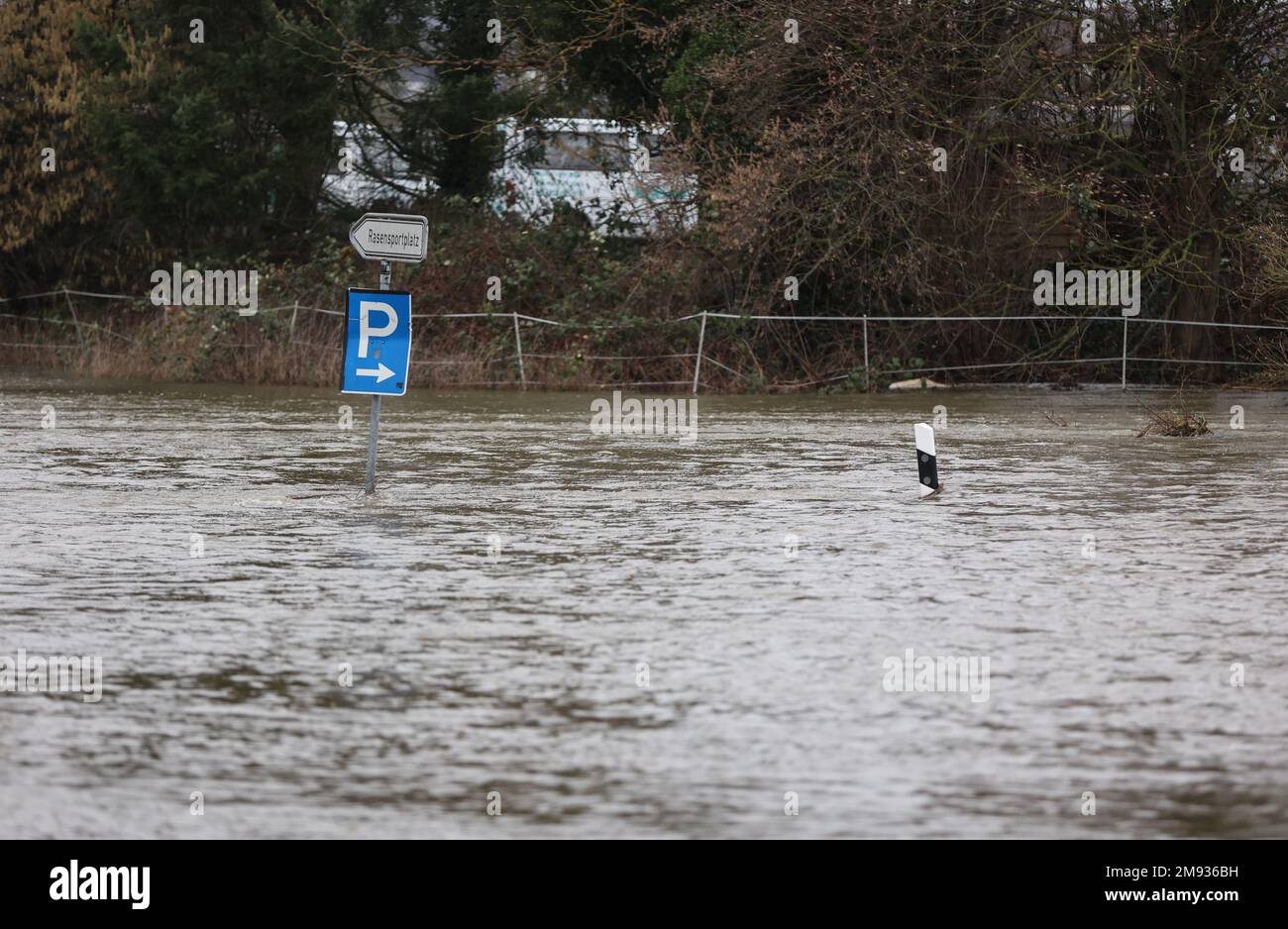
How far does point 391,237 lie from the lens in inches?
636

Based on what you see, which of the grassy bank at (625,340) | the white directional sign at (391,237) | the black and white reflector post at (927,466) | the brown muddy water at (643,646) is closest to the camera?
the brown muddy water at (643,646)

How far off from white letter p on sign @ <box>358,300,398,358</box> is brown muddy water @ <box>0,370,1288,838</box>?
126 cm

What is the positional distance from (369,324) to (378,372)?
0.40 m

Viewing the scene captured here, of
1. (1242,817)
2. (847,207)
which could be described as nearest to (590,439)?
(847,207)

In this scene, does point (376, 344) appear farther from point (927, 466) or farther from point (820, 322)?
point (820, 322)

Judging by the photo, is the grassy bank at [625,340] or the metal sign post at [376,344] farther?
the grassy bank at [625,340]

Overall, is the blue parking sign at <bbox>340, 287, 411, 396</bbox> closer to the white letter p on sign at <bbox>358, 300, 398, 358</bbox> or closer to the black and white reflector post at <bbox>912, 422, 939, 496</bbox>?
the white letter p on sign at <bbox>358, 300, 398, 358</bbox>

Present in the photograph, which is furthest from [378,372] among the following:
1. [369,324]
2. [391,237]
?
[391,237]

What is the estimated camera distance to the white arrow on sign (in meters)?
16.5

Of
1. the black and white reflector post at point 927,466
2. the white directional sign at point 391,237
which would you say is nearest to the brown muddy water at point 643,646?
the black and white reflector post at point 927,466

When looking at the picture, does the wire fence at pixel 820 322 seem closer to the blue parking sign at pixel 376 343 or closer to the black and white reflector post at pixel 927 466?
the black and white reflector post at pixel 927 466

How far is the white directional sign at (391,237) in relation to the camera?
52.6 ft

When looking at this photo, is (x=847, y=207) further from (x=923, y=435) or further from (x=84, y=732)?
(x=84, y=732)

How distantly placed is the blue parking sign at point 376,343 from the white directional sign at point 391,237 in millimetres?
382
